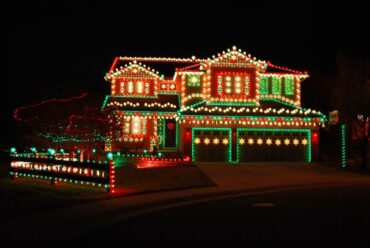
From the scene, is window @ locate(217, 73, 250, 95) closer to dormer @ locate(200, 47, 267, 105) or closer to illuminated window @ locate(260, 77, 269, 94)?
dormer @ locate(200, 47, 267, 105)

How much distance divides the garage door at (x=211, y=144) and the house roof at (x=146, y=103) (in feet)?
9.77

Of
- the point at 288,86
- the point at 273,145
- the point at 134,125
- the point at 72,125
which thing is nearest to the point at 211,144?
the point at 273,145

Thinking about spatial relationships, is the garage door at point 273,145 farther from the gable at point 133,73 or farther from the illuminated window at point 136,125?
the gable at point 133,73

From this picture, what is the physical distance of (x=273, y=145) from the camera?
1197 inches

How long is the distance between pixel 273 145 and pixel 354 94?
6.23 meters

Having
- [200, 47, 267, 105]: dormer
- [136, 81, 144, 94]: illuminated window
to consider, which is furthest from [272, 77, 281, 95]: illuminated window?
[136, 81, 144, 94]: illuminated window

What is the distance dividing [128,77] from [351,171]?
16855 mm

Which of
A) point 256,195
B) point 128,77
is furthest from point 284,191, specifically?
point 128,77

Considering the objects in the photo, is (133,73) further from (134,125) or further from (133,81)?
(134,125)

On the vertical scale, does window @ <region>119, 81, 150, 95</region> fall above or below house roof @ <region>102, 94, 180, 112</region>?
above

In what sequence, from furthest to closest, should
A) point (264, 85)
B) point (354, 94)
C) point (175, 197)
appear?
point (264, 85)
point (354, 94)
point (175, 197)

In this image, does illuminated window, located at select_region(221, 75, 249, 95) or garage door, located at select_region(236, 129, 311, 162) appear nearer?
garage door, located at select_region(236, 129, 311, 162)

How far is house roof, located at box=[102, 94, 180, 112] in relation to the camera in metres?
→ 30.8

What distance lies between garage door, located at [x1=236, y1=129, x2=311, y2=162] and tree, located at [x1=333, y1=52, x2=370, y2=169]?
2908 mm
